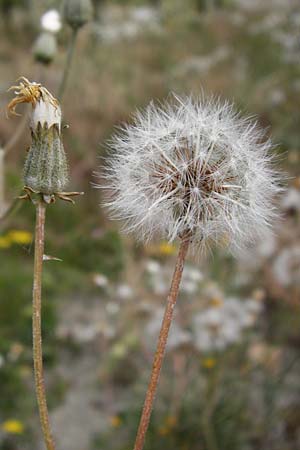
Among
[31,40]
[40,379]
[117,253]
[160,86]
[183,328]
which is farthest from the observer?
[31,40]

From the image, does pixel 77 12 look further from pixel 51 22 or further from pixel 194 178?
pixel 194 178

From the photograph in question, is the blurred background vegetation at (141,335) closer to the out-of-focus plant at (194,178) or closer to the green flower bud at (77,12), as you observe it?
the green flower bud at (77,12)

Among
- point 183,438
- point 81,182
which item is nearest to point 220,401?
point 183,438

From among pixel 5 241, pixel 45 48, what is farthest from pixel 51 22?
pixel 5 241

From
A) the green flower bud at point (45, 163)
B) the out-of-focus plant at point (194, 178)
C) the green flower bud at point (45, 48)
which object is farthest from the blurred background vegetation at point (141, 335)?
the green flower bud at point (45, 163)

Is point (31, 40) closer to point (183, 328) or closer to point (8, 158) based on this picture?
point (8, 158)

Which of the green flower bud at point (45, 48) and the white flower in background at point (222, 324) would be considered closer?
the green flower bud at point (45, 48)

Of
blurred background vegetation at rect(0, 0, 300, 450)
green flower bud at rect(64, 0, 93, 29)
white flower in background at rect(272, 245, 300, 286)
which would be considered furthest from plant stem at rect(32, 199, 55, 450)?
white flower in background at rect(272, 245, 300, 286)
